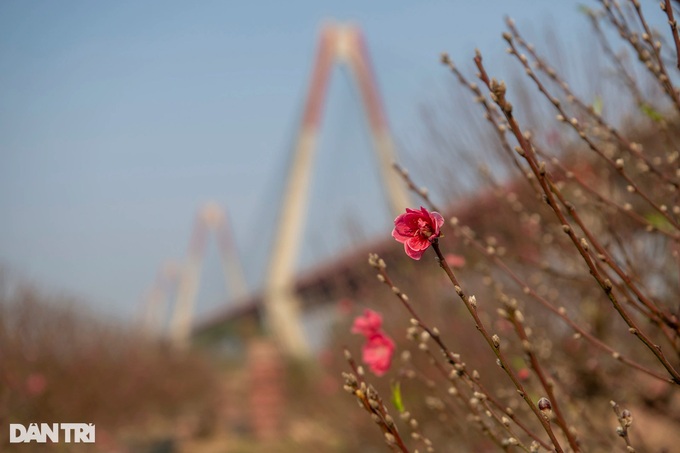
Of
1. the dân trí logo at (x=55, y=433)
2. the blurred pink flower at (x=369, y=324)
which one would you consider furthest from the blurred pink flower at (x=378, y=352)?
the dân trí logo at (x=55, y=433)

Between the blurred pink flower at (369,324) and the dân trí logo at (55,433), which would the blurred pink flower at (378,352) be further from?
the dân trí logo at (55,433)

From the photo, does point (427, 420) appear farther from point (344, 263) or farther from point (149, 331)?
point (149, 331)

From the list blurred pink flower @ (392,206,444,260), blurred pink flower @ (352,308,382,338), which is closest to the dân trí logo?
blurred pink flower @ (352,308,382,338)

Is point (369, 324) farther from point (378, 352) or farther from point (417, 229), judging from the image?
point (417, 229)

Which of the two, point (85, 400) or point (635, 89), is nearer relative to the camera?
point (635, 89)

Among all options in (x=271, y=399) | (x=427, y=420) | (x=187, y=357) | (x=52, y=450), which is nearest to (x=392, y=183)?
(x=271, y=399)

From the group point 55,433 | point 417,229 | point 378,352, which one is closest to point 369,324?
point 378,352
